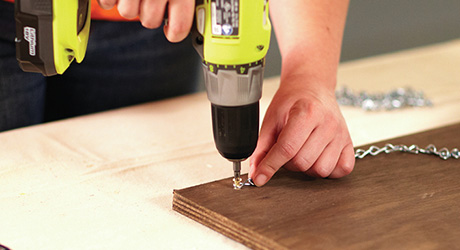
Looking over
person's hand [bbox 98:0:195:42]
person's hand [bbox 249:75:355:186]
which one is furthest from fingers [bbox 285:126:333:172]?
person's hand [bbox 98:0:195:42]

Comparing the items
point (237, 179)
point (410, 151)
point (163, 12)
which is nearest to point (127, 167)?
point (237, 179)

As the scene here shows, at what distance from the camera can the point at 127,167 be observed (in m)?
1.10

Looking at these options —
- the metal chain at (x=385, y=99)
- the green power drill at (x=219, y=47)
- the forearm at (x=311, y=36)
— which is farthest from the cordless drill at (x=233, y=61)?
the metal chain at (x=385, y=99)

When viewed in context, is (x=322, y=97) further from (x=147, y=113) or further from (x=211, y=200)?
(x=147, y=113)

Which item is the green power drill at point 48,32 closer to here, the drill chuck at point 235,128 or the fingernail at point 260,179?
the drill chuck at point 235,128

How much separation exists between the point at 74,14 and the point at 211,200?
341mm

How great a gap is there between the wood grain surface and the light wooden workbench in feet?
0.13

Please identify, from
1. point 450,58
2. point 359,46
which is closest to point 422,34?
point 359,46

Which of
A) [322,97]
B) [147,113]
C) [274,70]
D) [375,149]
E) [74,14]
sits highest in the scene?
[74,14]

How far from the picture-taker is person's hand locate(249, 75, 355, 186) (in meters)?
0.96

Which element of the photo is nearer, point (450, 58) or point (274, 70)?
point (450, 58)

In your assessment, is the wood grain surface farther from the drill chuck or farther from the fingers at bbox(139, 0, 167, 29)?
the fingers at bbox(139, 0, 167, 29)

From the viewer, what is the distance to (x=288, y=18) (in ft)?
3.83

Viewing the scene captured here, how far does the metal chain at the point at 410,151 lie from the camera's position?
1104mm
